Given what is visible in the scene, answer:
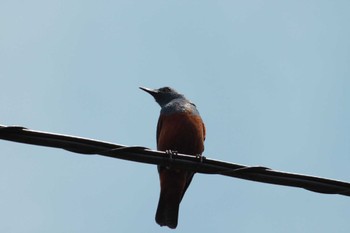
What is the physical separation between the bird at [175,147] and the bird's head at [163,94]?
934 mm

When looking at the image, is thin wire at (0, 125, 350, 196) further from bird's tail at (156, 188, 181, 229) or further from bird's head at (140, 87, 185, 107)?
bird's head at (140, 87, 185, 107)

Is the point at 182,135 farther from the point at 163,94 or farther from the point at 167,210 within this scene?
the point at 163,94

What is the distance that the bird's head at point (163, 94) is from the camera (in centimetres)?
978

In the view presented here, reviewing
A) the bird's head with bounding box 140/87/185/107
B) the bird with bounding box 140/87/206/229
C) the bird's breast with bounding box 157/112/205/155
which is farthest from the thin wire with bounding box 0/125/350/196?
the bird's head with bounding box 140/87/185/107

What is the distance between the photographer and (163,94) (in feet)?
32.9

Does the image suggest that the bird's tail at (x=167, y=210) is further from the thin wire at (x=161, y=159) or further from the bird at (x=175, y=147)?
the thin wire at (x=161, y=159)

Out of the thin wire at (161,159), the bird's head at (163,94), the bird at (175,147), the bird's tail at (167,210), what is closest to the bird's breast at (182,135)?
the bird at (175,147)

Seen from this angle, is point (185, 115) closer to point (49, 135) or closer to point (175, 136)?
point (175, 136)

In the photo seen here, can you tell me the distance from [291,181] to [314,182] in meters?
0.15

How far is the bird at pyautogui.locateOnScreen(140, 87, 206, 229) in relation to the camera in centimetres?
825

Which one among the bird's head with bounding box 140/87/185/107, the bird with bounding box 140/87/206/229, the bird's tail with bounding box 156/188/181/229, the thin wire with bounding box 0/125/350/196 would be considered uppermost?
the bird's head with bounding box 140/87/185/107

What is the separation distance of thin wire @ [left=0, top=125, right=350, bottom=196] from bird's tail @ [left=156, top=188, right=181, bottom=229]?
12.2ft

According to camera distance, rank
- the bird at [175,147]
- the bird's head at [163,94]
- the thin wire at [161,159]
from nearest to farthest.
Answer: the thin wire at [161,159] < the bird at [175,147] < the bird's head at [163,94]

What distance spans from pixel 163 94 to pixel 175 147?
179cm
